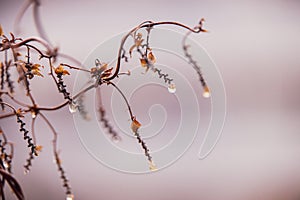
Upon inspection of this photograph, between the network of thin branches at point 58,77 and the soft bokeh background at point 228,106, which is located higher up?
the soft bokeh background at point 228,106

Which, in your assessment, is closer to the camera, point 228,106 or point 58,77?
point 58,77

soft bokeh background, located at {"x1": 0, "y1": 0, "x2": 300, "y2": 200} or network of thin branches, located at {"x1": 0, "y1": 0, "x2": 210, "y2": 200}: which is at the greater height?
soft bokeh background, located at {"x1": 0, "y1": 0, "x2": 300, "y2": 200}

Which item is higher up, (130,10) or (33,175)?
(130,10)

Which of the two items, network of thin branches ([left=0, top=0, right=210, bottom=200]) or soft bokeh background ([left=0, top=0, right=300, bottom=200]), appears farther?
soft bokeh background ([left=0, top=0, right=300, bottom=200])

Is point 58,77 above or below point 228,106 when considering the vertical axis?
below

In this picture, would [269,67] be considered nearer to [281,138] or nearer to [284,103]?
[284,103]

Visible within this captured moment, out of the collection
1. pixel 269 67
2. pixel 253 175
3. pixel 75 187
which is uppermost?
pixel 269 67

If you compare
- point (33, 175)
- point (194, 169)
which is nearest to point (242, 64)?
point (194, 169)

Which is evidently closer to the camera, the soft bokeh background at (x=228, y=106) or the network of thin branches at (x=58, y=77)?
the network of thin branches at (x=58, y=77)
